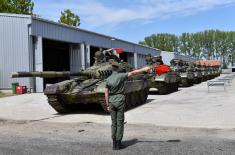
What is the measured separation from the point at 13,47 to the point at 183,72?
12368mm

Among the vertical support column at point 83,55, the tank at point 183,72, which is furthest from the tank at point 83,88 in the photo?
the vertical support column at point 83,55

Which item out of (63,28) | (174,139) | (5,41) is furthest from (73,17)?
(174,139)

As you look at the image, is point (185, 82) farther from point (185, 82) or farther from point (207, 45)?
point (207, 45)

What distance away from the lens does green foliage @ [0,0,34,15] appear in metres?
49.5

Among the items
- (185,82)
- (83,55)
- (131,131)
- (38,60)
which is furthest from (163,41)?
Answer: (131,131)

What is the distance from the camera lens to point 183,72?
32.8 metres

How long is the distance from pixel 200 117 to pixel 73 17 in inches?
2056

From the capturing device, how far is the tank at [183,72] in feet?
106

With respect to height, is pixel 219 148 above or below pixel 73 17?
below

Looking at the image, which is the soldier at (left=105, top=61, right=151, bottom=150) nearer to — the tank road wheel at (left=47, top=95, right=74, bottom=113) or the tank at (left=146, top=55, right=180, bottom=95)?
the tank road wheel at (left=47, top=95, right=74, bottom=113)

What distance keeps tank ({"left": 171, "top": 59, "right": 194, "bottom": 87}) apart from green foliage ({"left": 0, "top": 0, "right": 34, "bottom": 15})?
2322 cm

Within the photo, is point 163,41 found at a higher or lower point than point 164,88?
higher

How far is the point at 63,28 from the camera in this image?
33.2 metres

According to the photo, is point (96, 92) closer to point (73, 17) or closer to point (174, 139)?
point (174, 139)
